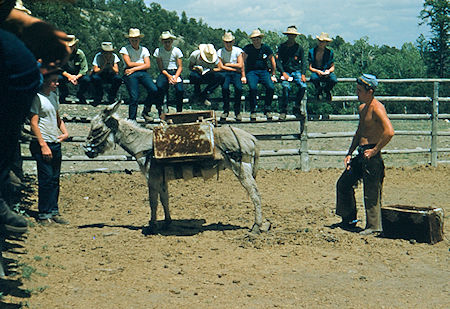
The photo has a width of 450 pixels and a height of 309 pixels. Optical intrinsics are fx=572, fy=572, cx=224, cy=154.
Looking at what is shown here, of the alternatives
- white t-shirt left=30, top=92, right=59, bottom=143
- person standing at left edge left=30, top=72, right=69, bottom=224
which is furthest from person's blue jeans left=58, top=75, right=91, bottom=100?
white t-shirt left=30, top=92, right=59, bottom=143

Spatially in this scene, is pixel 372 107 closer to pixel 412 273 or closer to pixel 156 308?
pixel 412 273

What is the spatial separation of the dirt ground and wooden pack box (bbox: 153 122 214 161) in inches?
45.0

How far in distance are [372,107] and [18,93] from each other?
17.6ft

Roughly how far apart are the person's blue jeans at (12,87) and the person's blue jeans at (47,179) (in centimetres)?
478

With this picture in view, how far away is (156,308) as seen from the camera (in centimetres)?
524

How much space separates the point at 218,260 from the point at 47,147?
10.2ft

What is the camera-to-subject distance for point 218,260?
22.3ft

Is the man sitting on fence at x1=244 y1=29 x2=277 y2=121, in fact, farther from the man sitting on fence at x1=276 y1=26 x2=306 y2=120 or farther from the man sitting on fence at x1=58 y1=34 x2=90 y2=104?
the man sitting on fence at x1=58 y1=34 x2=90 y2=104

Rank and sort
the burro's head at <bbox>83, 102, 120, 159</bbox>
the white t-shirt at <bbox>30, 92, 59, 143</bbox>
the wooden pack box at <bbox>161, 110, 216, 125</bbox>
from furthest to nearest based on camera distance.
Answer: the wooden pack box at <bbox>161, 110, 216, 125</bbox> → the burro's head at <bbox>83, 102, 120, 159</bbox> → the white t-shirt at <bbox>30, 92, 59, 143</bbox>

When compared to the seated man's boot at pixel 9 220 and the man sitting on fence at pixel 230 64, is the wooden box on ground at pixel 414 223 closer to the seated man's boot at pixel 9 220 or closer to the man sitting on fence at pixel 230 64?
the man sitting on fence at pixel 230 64

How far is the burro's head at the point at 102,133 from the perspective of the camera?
818 cm

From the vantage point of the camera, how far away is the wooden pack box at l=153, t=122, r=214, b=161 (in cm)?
772

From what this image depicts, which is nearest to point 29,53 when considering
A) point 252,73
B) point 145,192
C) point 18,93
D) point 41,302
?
point 18,93

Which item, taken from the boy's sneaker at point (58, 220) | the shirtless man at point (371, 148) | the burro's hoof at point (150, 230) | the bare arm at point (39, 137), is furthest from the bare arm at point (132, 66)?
the shirtless man at point (371, 148)
